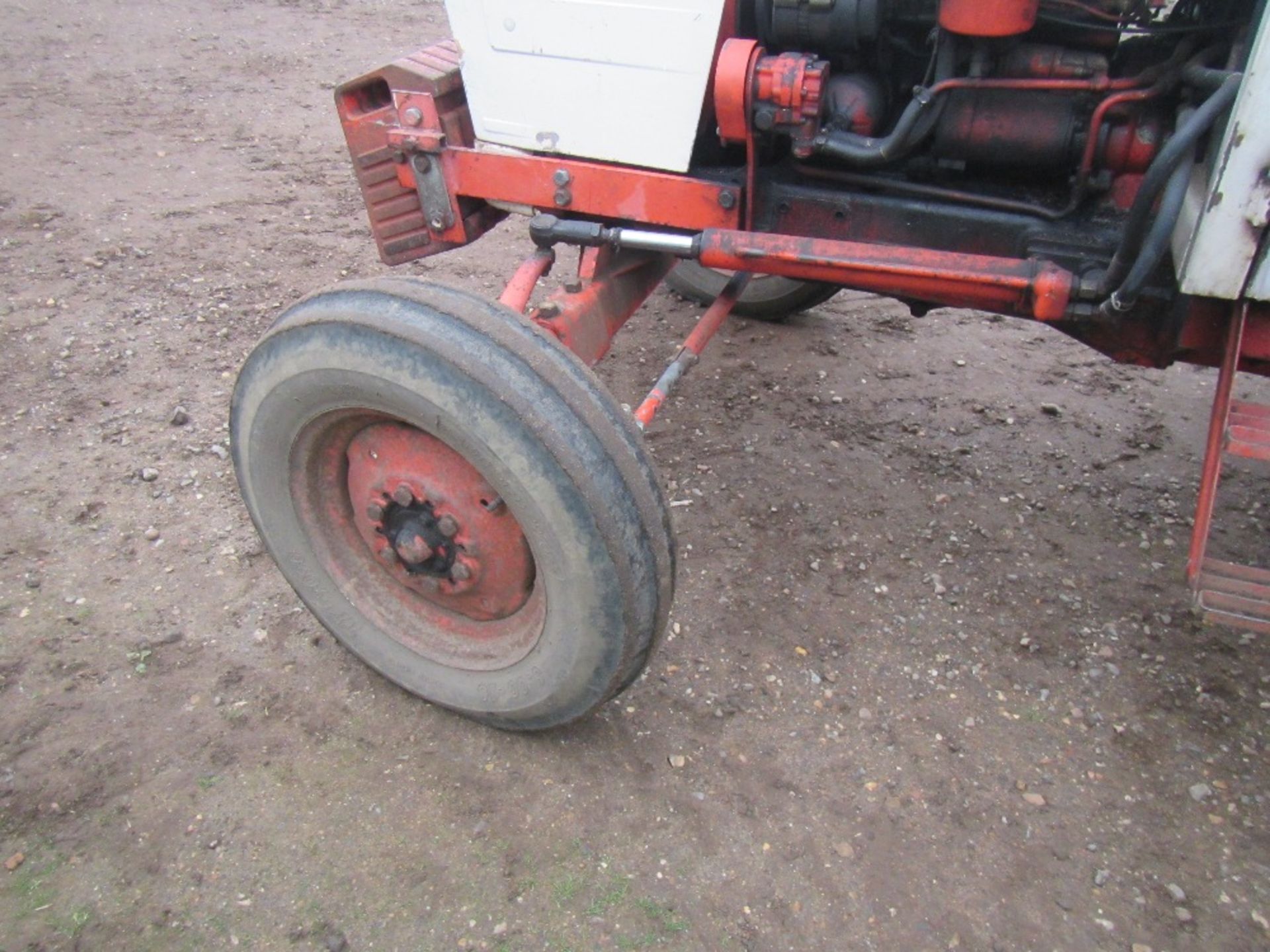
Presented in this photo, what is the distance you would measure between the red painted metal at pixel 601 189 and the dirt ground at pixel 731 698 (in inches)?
40.2

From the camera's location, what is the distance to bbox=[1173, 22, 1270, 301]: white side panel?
1.56 metres

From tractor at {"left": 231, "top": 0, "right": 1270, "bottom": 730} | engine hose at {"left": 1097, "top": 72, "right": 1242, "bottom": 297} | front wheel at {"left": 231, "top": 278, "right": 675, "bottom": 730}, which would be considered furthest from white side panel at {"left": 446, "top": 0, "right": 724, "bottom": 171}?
engine hose at {"left": 1097, "top": 72, "right": 1242, "bottom": 297}

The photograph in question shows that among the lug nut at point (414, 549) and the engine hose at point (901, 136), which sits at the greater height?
the engine hose at point (901, 136)

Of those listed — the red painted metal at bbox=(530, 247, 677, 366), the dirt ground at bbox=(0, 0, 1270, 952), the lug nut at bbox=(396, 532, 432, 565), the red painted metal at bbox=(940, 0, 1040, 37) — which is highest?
the red painted metal at bbox=(940, 0, 1040, 37)

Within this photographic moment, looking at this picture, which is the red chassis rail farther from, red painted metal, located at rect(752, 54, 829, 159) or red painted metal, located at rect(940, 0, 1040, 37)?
red painted metal, located at rect(940, 0, 1040, 37)

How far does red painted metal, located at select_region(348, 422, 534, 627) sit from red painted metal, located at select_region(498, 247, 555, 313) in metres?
0.39

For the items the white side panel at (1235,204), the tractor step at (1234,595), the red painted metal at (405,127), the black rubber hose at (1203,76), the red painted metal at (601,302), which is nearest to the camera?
the white side panel at (1235,204)

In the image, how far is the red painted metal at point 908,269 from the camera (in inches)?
75.5

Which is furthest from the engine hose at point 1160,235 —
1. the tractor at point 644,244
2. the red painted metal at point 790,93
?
the red painted metal at point 790,93

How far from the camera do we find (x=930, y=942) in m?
1.95

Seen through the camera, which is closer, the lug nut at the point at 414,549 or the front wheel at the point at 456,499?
the front wheel at the point at 456,499

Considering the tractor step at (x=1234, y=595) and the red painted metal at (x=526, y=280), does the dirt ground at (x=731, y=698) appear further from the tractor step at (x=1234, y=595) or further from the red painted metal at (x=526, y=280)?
the red painted metal at (x=526, y=280)

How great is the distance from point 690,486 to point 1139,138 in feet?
5.20

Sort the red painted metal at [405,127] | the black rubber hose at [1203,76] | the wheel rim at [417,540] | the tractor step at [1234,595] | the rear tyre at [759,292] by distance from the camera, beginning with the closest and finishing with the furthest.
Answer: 1. the tractor step at [1234,595]
2. the black rubber hose at [1203,76]
3. the wheel rim at [417,540]
4. the red painted metal at [405,127]
5. the rear tyre at [759,292]
